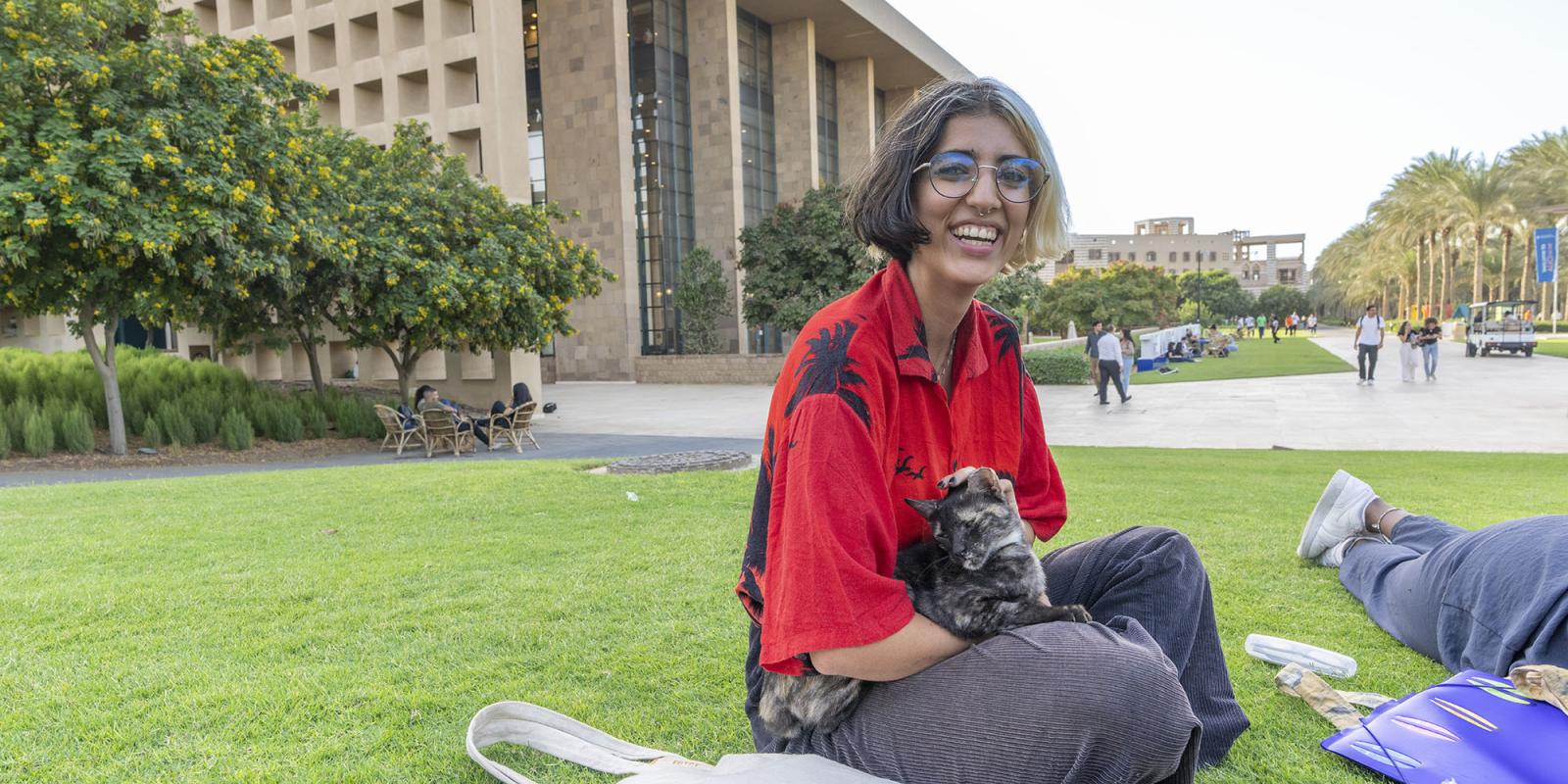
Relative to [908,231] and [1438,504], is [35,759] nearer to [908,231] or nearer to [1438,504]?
[908,231]

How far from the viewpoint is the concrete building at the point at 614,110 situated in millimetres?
22594

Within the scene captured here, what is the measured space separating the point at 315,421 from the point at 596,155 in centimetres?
1954

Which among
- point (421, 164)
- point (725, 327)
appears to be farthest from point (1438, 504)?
point (725, 327)

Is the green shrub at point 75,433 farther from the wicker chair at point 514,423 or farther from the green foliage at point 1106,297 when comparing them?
the green foliage at point 1106,297

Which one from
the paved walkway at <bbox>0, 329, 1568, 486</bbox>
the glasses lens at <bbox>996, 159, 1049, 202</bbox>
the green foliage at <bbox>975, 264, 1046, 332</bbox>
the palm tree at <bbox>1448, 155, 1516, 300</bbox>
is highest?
the palm tree at <bbox>1448, 155, 1516, 300</bbox>

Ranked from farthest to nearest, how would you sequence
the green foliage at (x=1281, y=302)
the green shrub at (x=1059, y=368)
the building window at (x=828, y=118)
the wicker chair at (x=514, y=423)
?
the green foliage at (x=1281, y=302), the building window at (x=828, y=118), the green shrub at (x=1059, y=368), the wicker chair at (x=514, y=423)

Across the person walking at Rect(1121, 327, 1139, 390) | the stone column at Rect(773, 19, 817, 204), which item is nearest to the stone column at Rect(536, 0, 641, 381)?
the stone column at Rect(773, 19, 817, 204)

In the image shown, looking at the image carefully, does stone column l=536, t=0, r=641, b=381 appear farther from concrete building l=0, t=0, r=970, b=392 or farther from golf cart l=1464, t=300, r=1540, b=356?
golf cart l=1464, t=300, r=1540, b=356

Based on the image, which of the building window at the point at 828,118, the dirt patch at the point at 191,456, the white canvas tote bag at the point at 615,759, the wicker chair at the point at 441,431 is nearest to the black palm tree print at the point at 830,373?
the white canvas tote bag at the point at 615,759

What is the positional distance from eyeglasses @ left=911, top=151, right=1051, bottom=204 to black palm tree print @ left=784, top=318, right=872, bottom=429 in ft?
1.35

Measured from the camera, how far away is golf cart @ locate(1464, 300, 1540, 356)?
3050 cm

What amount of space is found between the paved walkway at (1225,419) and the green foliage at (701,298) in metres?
6.78

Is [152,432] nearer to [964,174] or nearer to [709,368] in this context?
[964,174]

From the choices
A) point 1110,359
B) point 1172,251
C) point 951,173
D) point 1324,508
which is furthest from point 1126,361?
point 1172,251
